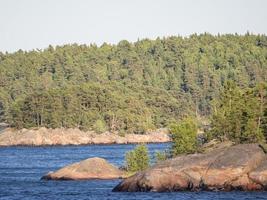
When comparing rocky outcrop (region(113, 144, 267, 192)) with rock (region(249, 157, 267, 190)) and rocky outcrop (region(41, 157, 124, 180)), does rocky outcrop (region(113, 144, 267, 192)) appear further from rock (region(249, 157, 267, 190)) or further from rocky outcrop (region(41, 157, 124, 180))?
rocky outcrop (region(41, 157, 124, 180))

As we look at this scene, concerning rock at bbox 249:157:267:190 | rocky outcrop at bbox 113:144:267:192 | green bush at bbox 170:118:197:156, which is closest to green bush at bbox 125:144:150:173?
green bush at bbox 170:118:197:156

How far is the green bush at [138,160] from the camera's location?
8975 centimetres

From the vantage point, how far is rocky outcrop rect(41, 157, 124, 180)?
88312 mm

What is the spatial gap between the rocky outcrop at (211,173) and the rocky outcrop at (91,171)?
47.2 ft

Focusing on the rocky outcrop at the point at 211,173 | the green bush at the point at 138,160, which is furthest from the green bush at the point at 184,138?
the rocky outcrop at the point at 211,173

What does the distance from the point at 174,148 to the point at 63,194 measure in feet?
65.4

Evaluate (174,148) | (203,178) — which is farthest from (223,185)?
(174,148)

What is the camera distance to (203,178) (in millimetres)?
71688

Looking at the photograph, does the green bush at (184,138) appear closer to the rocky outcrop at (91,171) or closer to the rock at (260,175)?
the rocky outcrop at (91,171)

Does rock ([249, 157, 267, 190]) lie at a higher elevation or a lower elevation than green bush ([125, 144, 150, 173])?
lower

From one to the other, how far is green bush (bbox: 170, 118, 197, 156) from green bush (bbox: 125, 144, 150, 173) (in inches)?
129

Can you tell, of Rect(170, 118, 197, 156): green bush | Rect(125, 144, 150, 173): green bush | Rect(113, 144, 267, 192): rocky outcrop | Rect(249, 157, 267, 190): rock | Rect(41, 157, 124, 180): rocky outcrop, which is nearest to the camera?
Rect(249, 157, 267, 190): rock

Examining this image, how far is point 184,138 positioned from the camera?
90125 mm

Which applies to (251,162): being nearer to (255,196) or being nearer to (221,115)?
(255,196)
